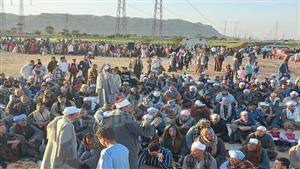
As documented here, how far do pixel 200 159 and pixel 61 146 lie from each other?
6.06 ft

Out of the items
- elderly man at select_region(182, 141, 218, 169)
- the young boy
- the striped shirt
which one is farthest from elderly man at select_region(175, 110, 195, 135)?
the young boy

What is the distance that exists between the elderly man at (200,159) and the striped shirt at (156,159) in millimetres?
1178

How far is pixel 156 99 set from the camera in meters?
12.0

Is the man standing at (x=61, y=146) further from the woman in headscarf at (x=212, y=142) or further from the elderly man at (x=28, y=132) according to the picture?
the elderly man at (x=28, y=132)

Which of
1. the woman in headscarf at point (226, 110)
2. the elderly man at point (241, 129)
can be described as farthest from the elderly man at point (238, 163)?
the woman in headscarf at point (226, 110)

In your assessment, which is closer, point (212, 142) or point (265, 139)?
point (212, 142)

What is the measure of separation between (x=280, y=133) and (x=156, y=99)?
3489mm

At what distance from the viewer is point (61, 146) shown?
5.52m

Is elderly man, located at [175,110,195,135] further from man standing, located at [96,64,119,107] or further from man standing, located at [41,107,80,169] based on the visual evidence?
man standing, located at [41,107,80,169]

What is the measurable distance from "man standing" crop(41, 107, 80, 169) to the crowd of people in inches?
0.5

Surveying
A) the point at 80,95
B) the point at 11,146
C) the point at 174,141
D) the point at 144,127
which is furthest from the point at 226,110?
the point at 144,127

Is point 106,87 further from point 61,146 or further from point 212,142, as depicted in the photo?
point 61,146

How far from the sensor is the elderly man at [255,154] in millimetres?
7102

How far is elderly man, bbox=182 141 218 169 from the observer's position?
19.8 ft
